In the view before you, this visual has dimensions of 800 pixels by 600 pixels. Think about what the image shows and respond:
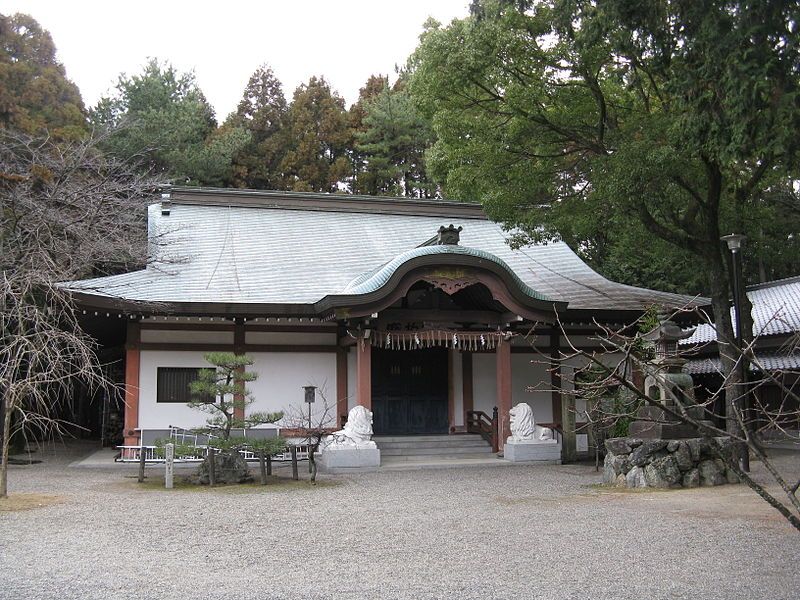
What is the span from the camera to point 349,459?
45.0 ft

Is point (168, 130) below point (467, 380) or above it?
above

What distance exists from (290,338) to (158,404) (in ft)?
9.99

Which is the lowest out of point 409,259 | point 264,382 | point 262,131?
point 264,382

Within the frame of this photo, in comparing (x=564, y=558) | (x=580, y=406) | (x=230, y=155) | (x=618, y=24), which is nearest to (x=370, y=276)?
(x=580, y=406)

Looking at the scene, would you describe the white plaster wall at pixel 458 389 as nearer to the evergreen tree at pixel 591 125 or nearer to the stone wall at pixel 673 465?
the evergreen tree at pixel 591 125

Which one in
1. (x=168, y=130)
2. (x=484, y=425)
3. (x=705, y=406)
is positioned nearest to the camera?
(x=705, y=406)

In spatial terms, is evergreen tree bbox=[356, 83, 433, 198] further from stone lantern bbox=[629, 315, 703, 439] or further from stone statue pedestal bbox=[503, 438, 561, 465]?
stone lantern bbox=[629, 315, 703, 439]

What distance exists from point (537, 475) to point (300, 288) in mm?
6701

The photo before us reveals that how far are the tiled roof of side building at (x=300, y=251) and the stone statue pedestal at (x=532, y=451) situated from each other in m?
3.08

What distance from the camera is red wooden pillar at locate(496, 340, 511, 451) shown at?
1538 cm

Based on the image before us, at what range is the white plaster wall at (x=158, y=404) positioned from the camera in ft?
50.9

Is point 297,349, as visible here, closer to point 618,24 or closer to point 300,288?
point 300,288

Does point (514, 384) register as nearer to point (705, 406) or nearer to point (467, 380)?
point (467, 380)

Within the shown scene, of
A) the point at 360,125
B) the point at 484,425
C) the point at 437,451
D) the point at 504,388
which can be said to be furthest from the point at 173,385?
the point at 360,125
